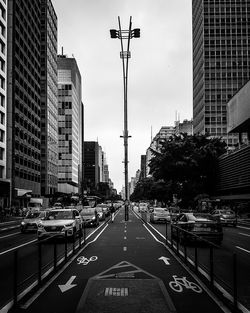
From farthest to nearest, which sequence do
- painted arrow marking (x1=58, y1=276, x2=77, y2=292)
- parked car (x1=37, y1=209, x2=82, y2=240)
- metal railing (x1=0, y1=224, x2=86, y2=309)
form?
1. parked car (x1=37, y1=209, x2=82, y2=240)
2. painted arrow marking (x1=58, y1=276, x2=77, y2=292)
3. metal railing (x1=0, y1=224, x2=86, y2=309)

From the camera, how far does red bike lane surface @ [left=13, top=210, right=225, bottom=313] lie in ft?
28.2

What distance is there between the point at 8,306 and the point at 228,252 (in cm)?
443

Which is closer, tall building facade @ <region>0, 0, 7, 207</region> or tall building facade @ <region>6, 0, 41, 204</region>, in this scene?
tall building facade @ <region>0, 0, 7, 207</region>

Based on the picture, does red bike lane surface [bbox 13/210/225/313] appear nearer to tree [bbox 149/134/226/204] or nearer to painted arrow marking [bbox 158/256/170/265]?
painted arrow marking [bbox 158/256/170/265]

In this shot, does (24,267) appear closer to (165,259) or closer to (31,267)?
(31,267)

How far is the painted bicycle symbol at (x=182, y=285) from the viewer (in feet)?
34.2

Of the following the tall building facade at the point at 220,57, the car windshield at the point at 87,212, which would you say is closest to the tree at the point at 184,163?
the car windshield at the point at 87,212

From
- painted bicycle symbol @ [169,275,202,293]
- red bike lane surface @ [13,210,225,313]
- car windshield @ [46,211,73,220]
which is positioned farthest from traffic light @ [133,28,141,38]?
painted bicycle symbol @ [169,275,202,293]

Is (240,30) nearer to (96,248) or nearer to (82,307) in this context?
(96,248)

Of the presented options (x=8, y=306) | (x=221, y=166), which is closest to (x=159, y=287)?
(x=8, y=306)

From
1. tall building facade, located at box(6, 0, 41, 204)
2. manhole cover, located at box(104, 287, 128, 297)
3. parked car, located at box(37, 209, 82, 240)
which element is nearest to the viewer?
manhole cover, located at box(104, 287, 128, 297)

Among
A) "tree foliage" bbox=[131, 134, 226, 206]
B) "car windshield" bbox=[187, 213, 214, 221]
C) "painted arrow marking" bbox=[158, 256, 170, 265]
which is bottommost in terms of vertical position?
"painted arrow marking" bbox=[158, 256, 170, 265]

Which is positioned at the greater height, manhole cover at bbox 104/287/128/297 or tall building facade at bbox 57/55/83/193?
tall building facade at bbox 57/55/83/193

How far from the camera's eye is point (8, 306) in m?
8.52
